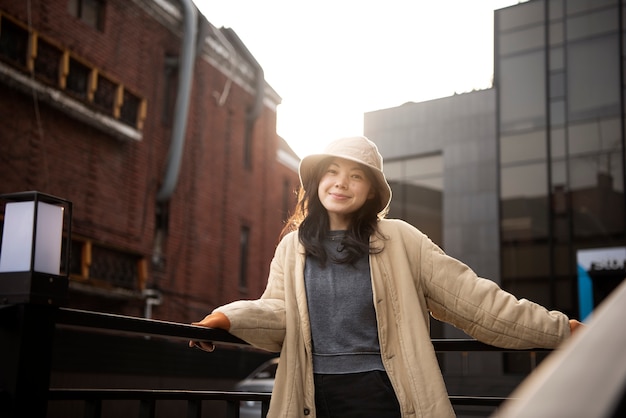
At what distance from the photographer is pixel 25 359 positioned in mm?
2066

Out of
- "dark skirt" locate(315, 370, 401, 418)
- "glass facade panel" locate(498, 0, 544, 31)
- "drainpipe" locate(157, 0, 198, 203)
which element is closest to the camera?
"dark skirt" locate(315, 370, 401, 418)

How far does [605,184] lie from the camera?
21.7m

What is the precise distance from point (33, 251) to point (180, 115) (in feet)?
48.2

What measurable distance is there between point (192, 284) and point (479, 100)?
1182cm

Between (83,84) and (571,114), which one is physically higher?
(571,114)

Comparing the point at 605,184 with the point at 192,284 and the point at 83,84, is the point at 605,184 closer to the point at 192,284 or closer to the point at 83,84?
the point at 192,284

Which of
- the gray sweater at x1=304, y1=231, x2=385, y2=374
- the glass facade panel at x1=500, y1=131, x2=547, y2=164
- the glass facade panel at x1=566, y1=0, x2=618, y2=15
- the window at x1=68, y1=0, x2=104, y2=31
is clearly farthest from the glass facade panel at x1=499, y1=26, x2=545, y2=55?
the gray sweater at x1=304, y1=231, x2=385, y2=374

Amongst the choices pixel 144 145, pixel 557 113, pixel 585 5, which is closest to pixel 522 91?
pixel 557 113

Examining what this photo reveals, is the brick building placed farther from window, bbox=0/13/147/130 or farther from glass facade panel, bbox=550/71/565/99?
glass facade panel, bbox=550/71/565/99

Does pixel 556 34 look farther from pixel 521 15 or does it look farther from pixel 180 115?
pixel 180 115

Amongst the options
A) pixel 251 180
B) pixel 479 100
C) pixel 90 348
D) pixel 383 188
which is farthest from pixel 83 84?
pixel 479 100

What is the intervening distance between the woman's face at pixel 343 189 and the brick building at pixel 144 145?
1078 centimetres

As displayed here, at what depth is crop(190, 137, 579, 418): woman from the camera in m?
2.59

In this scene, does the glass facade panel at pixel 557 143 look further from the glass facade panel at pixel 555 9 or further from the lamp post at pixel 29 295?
the lamp post at pixel 29 295
